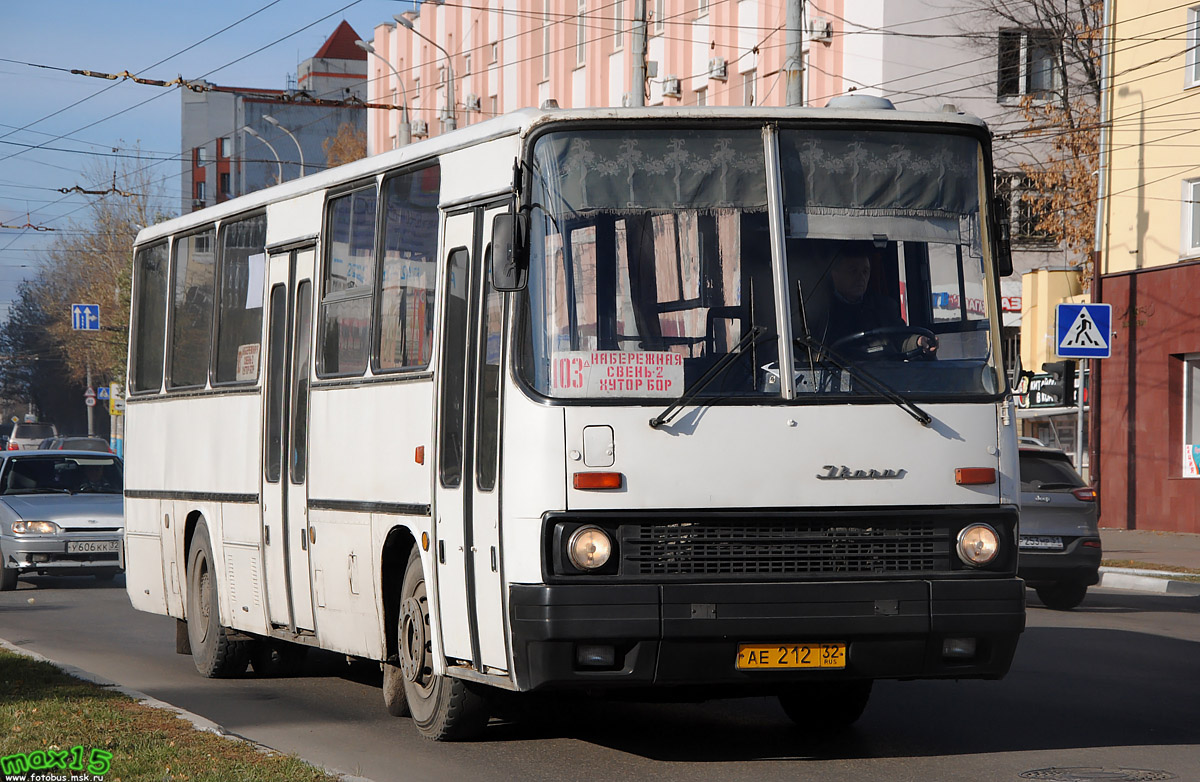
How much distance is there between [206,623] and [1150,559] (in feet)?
50.8

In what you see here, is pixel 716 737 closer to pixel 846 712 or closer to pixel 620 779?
pixel 846 712

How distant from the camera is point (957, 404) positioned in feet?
27.2

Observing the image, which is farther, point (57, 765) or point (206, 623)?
point (206, 623)

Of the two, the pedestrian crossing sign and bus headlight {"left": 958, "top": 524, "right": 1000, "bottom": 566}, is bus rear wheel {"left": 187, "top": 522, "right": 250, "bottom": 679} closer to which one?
bus headlight {"left": 958, "top": 524, "right": 1000, "bottom": 566}

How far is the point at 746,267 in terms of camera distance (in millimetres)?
8133

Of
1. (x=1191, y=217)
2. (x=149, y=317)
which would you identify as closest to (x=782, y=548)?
(x=149, y=317)

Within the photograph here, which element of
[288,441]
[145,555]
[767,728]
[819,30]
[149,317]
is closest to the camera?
[767,728]

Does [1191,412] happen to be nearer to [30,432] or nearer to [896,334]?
[896,334]

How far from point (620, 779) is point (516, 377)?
6.25 ft

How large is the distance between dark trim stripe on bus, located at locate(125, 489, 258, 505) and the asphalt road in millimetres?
1272

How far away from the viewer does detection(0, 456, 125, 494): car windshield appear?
73.3 feet

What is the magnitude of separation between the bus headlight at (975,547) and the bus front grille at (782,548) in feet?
0.23

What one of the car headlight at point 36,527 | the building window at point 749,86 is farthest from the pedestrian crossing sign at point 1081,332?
the building window at point 749,86

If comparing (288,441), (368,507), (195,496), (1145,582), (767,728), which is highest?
(288,441)
